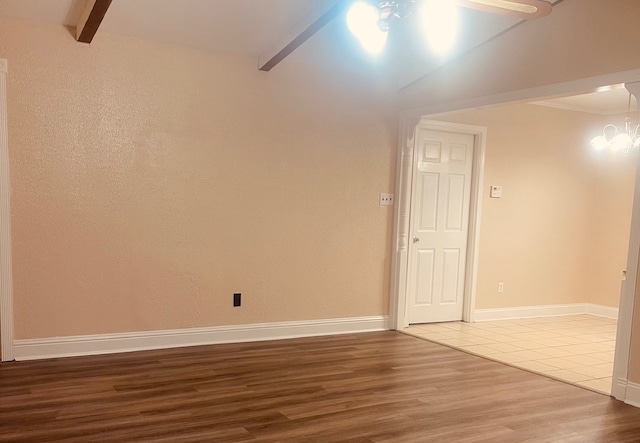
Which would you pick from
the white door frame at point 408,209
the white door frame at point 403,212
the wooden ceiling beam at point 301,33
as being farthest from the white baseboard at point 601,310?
the wooden ceiling beam at point 301,33

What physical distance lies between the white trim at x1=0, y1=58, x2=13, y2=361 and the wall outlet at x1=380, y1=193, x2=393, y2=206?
314 centimetres

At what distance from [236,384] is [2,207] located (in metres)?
2.03

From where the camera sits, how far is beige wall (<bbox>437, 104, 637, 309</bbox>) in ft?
19.5

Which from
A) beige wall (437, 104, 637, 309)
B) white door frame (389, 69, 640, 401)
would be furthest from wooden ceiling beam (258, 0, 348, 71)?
beige wall (437, 104, 637, 309)

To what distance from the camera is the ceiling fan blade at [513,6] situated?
2.64m

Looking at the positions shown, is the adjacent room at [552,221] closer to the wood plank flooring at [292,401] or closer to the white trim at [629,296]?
the wood plank flooring at [292,401]

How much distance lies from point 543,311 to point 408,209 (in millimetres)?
2364

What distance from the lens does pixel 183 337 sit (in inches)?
173

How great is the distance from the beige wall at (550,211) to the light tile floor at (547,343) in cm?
39

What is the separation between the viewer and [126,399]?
319 centimetres

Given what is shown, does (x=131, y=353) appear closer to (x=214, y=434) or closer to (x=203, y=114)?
(x=214, y=434)

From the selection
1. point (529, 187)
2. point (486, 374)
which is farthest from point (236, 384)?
point (529, 187)

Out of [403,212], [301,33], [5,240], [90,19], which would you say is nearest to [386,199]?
[403,212]

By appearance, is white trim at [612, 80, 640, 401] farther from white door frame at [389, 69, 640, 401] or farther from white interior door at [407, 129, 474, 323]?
white interior door at [407, 129, 474, 323]
